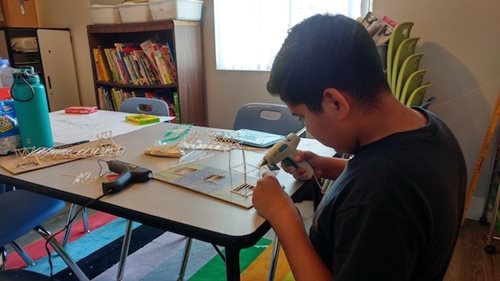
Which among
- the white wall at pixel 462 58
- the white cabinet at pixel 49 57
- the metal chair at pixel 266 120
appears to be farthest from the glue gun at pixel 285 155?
the white cabinet at pixel 49 57

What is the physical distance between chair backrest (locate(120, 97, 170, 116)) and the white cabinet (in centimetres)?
127

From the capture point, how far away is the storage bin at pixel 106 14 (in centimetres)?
267

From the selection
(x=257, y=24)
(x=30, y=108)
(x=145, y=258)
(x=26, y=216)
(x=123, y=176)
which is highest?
(x=257, y=24)

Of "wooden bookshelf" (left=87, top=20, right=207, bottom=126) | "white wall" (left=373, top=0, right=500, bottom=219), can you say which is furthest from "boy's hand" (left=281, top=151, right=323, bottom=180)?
"wooden bookshelf" (left=87, top=20, right=207, bottom=126)

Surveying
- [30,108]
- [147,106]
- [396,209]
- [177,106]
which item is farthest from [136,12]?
[396,209]

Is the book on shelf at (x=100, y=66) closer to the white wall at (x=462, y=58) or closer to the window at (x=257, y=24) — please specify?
the window at (x=257, y=24)

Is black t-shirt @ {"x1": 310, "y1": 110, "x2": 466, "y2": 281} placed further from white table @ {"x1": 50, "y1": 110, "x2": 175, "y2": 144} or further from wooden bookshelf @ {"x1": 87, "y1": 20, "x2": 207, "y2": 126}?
wooden bookshelf @ {"x1": 87, "y1": 20, "x2": 207, "y2": 126}

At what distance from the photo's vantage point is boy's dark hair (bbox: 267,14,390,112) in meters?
0.54

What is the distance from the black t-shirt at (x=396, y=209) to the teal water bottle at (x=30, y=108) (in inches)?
39.8

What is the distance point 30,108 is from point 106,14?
1.85 m

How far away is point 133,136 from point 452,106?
1.76 metres

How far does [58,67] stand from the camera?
3.28m

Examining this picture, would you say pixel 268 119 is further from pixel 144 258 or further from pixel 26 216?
pixel 26 216

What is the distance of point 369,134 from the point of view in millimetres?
574
